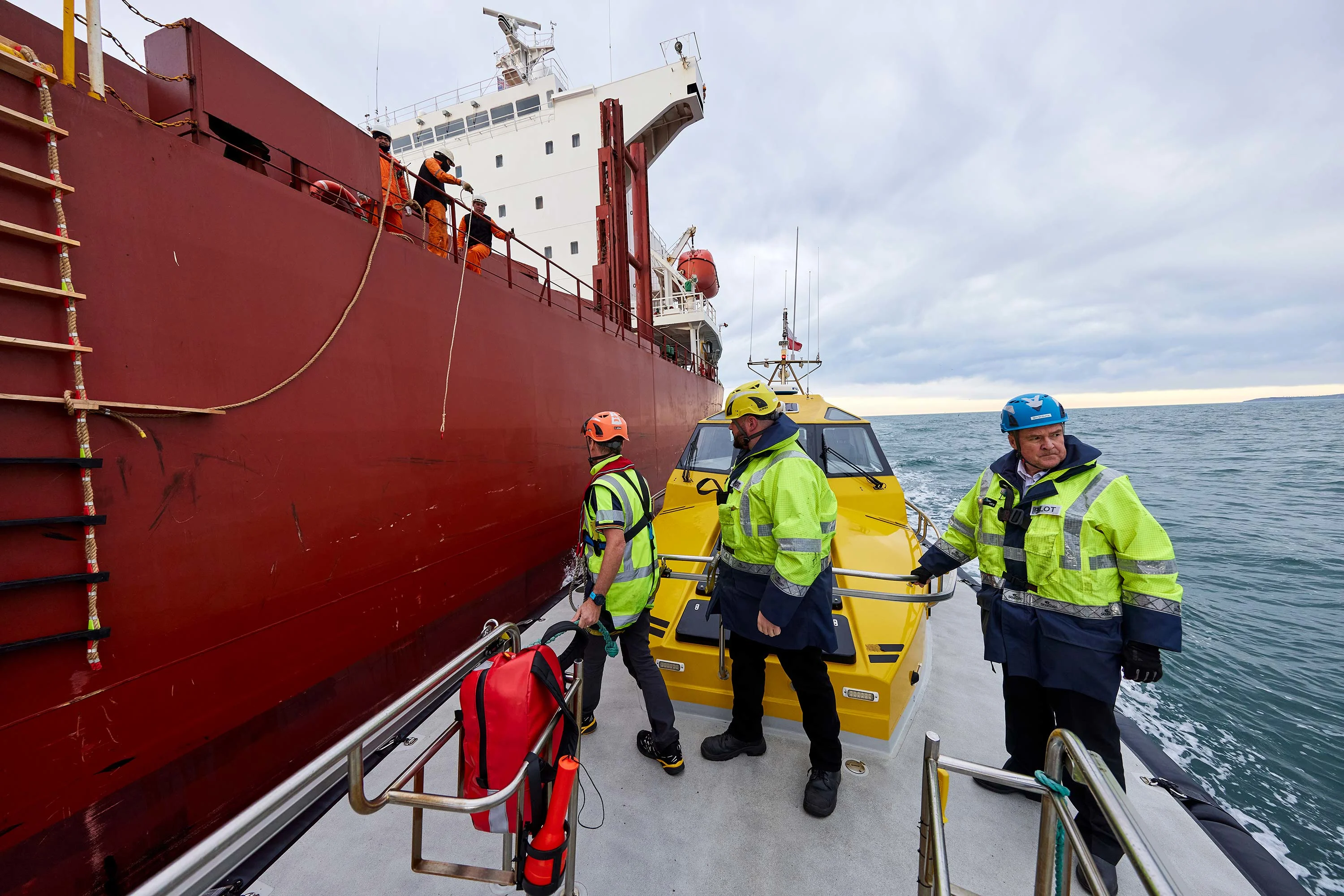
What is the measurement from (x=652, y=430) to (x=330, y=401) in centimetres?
616

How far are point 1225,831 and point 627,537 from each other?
2.88 m

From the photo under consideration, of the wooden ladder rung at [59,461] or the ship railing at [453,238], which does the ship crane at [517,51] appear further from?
the wooden ladder rung at [59,461]

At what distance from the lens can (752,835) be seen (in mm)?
2244

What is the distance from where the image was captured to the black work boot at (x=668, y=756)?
8.50 feet

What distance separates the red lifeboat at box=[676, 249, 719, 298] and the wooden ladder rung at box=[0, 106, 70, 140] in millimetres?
15738

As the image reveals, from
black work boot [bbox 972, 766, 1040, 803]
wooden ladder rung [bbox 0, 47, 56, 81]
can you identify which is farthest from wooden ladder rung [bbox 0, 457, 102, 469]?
black work boot [bbox 972, 766, 1040, 803]

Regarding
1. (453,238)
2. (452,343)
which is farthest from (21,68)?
(453,238)

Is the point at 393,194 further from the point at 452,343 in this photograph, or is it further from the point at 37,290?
the point at 37,290

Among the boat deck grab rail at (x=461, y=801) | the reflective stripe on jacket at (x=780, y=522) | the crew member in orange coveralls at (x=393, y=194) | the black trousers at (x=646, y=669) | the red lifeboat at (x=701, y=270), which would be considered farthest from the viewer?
the red lifeboat at (x=701, y=270)

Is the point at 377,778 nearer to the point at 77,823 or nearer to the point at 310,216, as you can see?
the point at 77,823

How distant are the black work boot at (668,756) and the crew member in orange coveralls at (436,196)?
13.1 ft

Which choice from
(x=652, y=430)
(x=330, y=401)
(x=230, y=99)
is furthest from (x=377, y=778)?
(x=652, y=430)

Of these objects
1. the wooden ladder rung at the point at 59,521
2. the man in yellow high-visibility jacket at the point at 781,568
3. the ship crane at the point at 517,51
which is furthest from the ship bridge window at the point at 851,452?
the ship crane at the point at 517,51

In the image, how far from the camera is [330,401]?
9.96 ft
